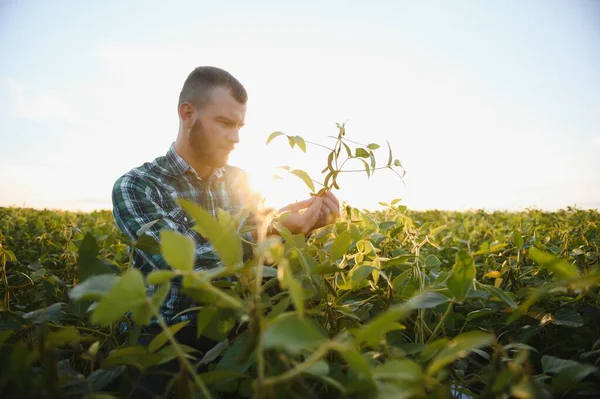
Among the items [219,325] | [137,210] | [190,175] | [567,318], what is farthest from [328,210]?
[190,175]

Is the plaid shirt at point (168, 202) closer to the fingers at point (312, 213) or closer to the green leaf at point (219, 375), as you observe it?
the fingers at point (312, 213)

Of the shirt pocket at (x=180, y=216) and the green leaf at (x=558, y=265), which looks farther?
the shirt pocket at (x=180, y=216)

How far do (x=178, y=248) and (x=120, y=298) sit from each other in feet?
0.26

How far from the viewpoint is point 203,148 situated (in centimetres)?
237

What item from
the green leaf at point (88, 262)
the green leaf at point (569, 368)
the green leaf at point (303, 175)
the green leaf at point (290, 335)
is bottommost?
the green leaf at point (569, 368)

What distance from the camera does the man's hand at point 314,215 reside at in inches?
49.1

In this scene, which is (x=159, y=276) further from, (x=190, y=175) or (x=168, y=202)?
(x=190, y=175)

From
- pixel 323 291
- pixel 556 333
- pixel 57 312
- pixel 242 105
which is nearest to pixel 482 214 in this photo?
pixel 242 105

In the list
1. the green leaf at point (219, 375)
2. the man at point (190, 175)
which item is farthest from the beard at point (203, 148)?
the green leaf at point (219, 375)

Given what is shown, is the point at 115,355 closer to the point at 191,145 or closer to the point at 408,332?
the point at 408,332

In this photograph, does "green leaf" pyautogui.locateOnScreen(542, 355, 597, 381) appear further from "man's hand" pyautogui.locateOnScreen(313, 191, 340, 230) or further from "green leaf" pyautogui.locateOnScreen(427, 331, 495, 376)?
"man's hand" pyautogui.locateOnScreen(313, 191, 340, 230)

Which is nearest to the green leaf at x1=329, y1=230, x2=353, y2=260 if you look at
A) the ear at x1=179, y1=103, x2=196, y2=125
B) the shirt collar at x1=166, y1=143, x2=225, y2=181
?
the shirt collar at x1=166, y1=143, x2=225, y2=181

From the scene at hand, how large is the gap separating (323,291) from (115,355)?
1.37ft

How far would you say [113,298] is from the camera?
1.37 feet
